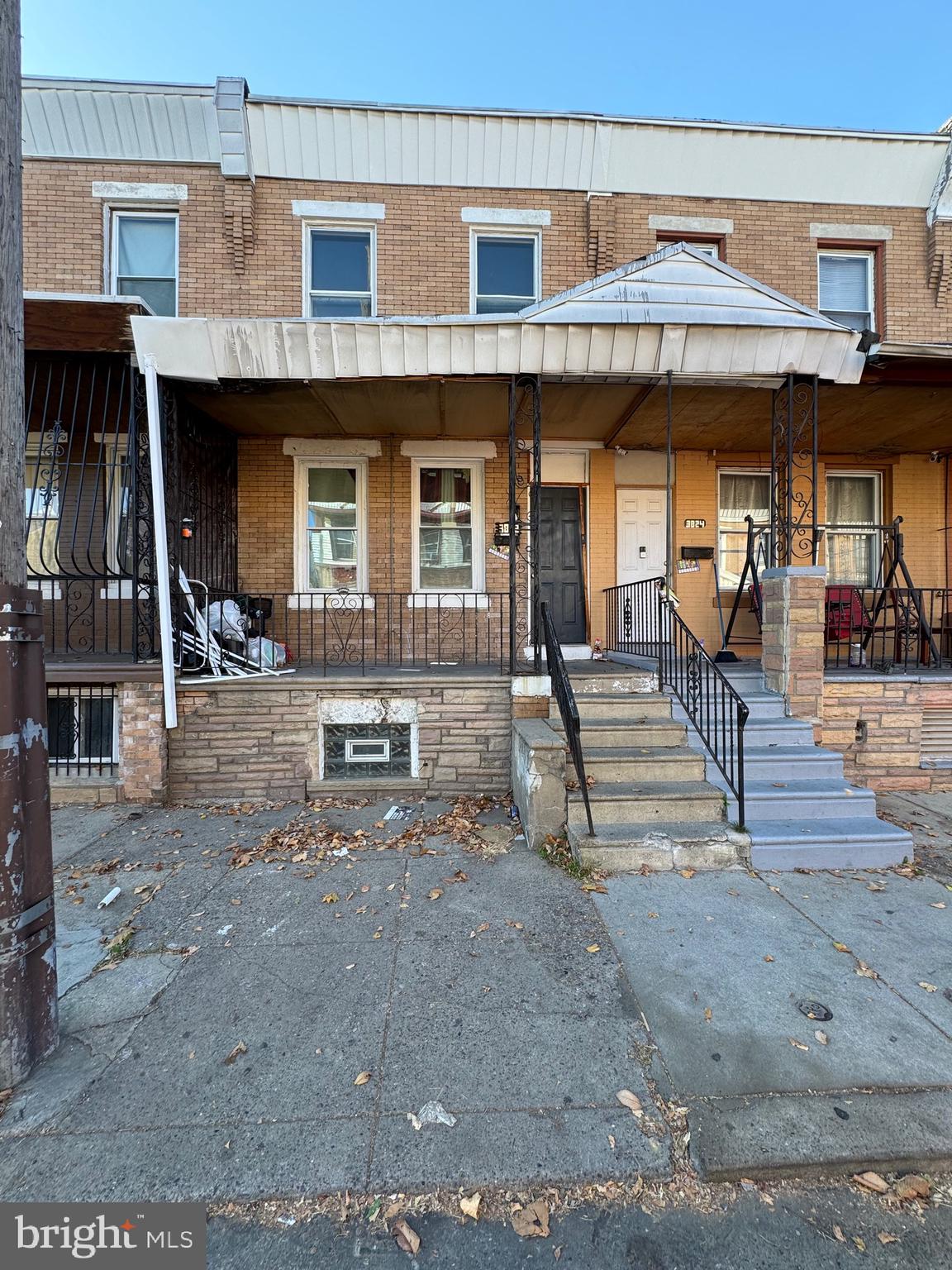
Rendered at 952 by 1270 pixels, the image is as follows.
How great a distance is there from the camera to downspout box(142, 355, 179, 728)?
5.17 metres

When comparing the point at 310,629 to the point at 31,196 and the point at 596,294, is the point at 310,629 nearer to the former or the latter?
the point at 596,294

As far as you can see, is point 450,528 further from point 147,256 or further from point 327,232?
point 147,256

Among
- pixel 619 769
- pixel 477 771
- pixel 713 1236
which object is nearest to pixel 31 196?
pixel 477 771

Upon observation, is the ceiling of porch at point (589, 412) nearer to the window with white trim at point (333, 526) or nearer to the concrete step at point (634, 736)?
the window with white trim at point (333, 526)

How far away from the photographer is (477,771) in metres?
5.60

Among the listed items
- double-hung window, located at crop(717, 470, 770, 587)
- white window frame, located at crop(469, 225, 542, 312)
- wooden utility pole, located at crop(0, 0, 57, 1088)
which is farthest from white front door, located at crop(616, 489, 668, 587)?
wooden utility pole, located at crop(0, 0, 57, 1088)

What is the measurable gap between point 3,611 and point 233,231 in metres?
7.46

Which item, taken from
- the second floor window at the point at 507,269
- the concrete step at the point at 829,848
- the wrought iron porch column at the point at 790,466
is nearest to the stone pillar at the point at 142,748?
the concrete step at the point at 829,848

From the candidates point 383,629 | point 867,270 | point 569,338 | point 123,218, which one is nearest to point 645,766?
point 569,338

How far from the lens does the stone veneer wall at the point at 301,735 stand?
5492 mm

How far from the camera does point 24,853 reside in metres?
2.28

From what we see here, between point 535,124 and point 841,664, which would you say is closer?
point 841,664

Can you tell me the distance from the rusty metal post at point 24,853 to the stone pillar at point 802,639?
5641 mm

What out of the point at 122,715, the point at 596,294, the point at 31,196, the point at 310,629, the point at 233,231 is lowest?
the point at 122,715
